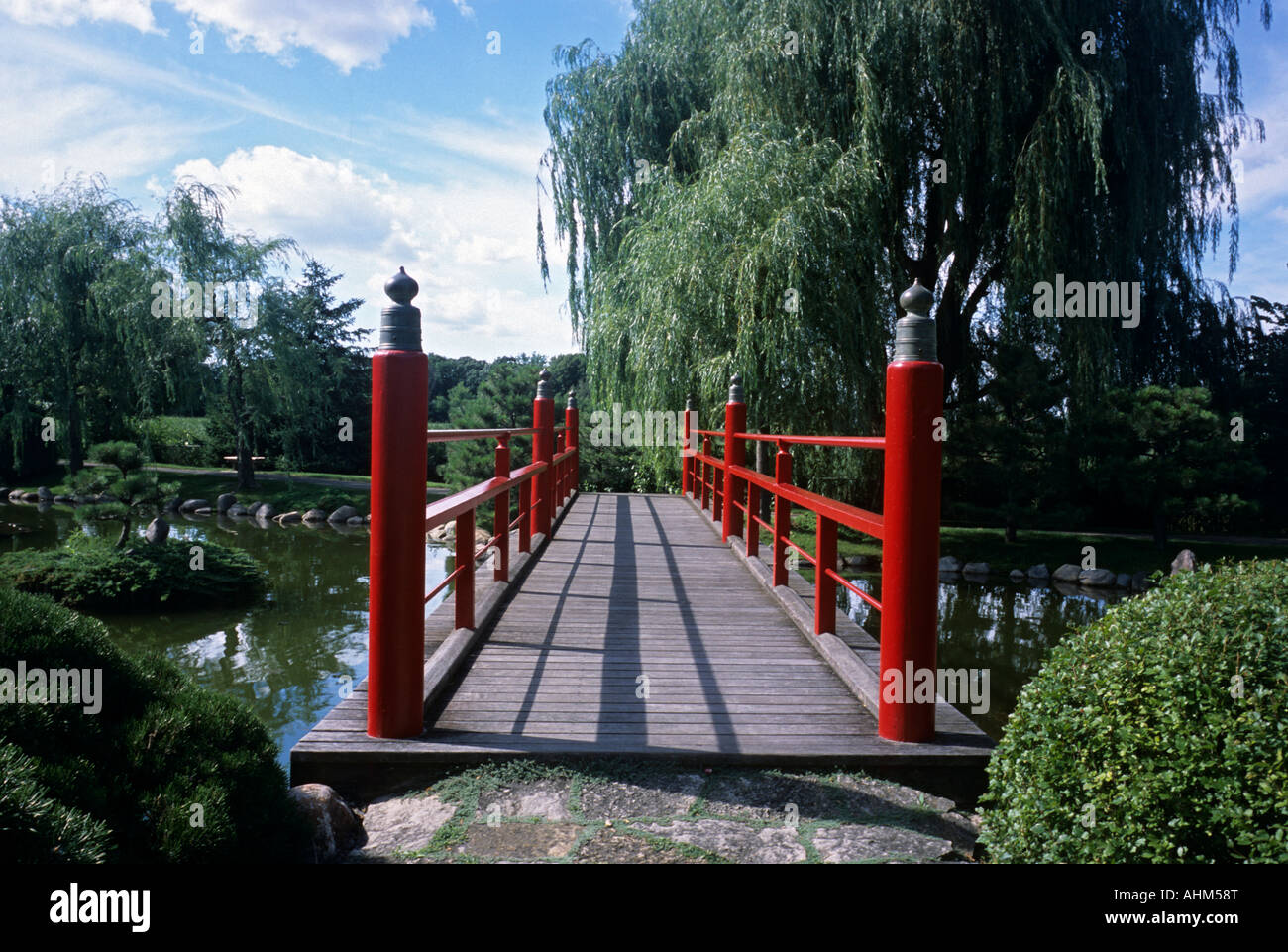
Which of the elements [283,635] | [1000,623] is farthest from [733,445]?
[283,635]

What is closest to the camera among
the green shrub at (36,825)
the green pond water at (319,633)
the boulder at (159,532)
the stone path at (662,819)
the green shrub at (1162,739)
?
the green shrub at (36,825)

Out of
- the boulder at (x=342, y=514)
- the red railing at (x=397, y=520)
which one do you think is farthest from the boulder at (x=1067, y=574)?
the boulder at (x=342, y=514)

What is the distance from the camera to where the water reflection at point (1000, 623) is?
6726 millimetres

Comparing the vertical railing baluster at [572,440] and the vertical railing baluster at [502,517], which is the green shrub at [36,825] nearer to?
the vertical railing baluster at [502,517]

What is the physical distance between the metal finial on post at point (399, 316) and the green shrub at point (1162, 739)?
73.4 inches

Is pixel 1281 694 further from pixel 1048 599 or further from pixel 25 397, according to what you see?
pixel 25 397

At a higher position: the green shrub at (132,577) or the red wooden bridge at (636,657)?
the red wooden bridge at (636,657)

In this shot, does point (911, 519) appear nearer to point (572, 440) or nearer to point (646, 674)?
point (646, 674)

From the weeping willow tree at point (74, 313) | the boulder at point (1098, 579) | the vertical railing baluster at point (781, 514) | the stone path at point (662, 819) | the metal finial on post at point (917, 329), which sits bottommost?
the boulder at point (1098, 579)

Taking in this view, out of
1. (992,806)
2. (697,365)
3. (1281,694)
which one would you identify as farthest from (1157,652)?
(697,365)

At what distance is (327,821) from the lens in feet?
6.71

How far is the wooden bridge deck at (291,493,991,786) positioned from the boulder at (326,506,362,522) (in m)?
12.6

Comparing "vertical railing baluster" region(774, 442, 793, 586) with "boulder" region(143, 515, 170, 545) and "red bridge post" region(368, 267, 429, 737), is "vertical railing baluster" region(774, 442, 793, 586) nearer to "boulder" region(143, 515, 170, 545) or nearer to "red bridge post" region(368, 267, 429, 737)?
"red bridge post" region(368, 267, 429, 737)

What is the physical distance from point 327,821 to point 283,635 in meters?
6.39
